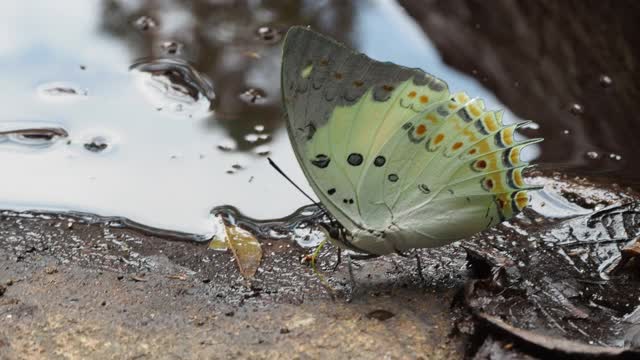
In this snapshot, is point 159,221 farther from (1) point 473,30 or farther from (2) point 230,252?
(1) point 473,30

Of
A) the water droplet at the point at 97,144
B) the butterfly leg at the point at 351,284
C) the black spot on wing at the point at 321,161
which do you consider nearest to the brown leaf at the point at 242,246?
the butterfly leg at the point at 351,284

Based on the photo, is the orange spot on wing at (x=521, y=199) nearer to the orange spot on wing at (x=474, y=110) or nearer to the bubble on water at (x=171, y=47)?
the orange spot on wing at (x=474, y=110)

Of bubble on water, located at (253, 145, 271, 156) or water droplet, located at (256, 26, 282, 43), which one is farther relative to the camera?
water droplet, located at (256, 26, 282, 43)

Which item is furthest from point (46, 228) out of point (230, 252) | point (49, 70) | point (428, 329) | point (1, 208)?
point (428, 329)

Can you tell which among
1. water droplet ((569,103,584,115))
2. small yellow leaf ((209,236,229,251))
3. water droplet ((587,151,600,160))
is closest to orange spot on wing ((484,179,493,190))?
small yellow leaf ((209,236,229,251))

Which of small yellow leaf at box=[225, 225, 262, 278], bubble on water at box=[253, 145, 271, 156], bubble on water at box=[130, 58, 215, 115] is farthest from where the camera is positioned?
bubble on water at box=[130, 58, 215, 115]

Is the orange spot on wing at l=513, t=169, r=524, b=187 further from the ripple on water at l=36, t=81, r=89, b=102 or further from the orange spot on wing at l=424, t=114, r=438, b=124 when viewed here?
the ripple on water at l=36, t=81, r=89, b=102

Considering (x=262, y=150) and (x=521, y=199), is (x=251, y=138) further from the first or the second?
(x=521, y=199)

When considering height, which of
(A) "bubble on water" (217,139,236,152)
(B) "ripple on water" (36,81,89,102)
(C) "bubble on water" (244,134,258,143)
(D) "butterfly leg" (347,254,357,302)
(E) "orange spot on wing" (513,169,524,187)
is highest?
(E) "orange spot on wing" (513,169,524,187)
